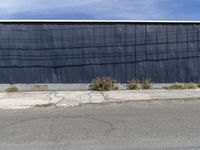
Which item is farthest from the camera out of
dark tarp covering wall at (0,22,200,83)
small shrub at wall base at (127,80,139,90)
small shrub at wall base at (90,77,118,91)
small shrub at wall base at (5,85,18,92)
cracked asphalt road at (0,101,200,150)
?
dark tarp covering wall at (0,22,200,83)

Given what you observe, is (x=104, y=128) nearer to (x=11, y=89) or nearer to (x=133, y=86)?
(x=133, y=86)

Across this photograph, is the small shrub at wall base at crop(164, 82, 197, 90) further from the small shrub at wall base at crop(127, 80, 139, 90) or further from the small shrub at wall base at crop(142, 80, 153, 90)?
the small shrub at wall base at crop(127, 80, 139, 90)

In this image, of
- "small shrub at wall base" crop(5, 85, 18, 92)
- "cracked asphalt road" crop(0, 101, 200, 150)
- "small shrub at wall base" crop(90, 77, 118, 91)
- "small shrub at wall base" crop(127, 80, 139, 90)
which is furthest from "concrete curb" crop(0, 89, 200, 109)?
"small shrub at wall base" crop(127, 80, 139, 90)

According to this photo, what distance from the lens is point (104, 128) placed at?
9.73m

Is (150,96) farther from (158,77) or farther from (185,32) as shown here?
(185,32)

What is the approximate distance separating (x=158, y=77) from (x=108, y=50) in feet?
8.64

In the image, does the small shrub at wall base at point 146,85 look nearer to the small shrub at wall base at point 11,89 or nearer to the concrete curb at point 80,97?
the concrete curb at point 80,97

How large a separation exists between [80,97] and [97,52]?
14.2 feet

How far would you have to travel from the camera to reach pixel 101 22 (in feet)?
63.4

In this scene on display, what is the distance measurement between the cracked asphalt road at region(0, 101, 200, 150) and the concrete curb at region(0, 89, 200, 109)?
0.81m

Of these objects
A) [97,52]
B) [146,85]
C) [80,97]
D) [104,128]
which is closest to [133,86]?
[146,85]

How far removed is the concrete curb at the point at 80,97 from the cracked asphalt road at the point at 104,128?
31.8 inches

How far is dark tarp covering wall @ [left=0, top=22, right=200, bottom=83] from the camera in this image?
19.2m

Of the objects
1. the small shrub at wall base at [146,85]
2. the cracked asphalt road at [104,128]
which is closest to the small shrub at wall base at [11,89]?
the cracked asphalt road at [104,128]
